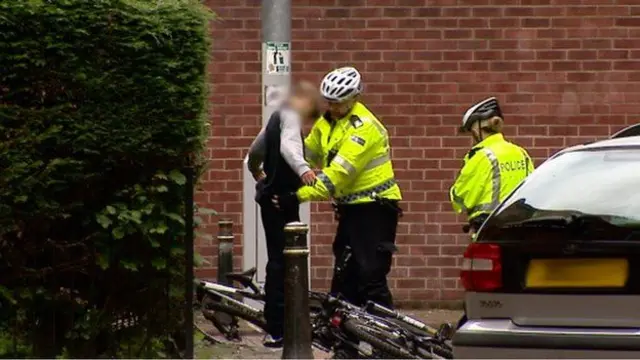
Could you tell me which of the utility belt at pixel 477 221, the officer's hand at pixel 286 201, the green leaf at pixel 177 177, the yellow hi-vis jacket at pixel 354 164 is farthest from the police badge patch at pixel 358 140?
the green leaf at pixel 177 177

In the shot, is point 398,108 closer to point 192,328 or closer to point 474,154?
point 474,154

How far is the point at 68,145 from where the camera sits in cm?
873

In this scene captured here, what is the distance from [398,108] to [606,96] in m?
1.79

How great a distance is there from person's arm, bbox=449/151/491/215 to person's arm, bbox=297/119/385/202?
0.63 metres

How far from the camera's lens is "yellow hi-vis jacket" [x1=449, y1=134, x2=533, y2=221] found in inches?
389

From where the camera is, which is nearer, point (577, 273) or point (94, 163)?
point (577, 273)

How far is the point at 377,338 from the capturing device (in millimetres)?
9461

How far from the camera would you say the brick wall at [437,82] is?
13539 millimetres

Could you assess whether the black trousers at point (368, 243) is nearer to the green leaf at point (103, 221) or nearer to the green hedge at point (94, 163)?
the green hedge at point (94, 163)

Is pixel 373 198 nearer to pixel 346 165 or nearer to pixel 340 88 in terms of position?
pixel 346 165

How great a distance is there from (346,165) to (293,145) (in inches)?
15.6

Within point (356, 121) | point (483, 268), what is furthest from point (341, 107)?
point (483, 268)

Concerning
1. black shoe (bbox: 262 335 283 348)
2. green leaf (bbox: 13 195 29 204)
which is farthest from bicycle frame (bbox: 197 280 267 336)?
green leaf (bbox: 13 195 29 204)

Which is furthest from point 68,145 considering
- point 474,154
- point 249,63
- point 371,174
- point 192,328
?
point 249,63
